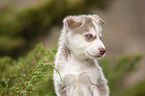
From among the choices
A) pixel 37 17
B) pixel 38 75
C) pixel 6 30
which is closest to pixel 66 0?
pixel 37 17

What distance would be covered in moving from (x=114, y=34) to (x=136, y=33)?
27.1 inches

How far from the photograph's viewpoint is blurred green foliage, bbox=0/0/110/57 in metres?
6.34

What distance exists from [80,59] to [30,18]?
4840 millimetres

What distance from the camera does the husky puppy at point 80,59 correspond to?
1.87 metres

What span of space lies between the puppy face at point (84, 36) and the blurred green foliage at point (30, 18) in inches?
170

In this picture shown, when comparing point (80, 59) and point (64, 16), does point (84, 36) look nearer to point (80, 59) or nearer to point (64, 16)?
point (80, 59)

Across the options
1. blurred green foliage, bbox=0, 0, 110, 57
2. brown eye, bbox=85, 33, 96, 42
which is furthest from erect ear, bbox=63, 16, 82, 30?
blurred green foliage, bbox=0, 0, 110, 57

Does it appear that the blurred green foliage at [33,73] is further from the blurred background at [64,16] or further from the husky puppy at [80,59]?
the blurred background at [64,16]

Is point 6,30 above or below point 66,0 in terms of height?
below

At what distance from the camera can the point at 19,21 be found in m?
6.48

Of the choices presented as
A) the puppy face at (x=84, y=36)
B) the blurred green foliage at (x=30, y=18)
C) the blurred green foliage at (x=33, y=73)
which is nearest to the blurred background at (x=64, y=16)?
the blurred green foliage at (x=30, y=18)

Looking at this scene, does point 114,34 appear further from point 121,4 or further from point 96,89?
point 96,89

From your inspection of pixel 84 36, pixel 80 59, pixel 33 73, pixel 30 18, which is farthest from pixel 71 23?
pixel 30 18

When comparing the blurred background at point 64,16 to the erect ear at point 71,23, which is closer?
the erect ear at point 71,23
